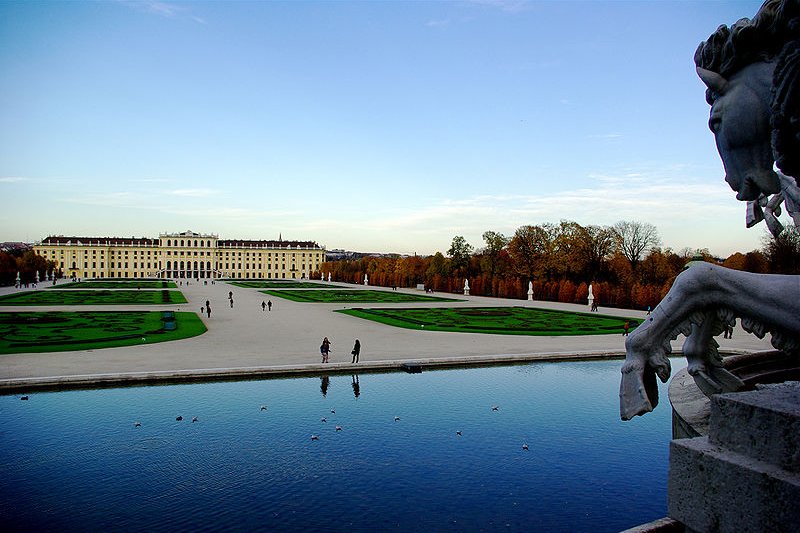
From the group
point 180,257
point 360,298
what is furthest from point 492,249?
point 180,257

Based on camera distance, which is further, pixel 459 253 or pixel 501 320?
pixel 459 253

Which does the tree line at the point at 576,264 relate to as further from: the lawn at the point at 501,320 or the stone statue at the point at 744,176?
the stone statue at the point at 744,176

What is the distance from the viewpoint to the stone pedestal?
244 centimetres

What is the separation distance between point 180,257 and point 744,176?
155341 millimetres

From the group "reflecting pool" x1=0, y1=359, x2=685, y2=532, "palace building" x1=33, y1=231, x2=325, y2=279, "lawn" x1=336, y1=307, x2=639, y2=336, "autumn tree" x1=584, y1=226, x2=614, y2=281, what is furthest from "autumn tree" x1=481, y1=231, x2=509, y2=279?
"palace building" x1=33, y1=231, x2=325, y2=279

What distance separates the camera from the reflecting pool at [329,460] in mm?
8336

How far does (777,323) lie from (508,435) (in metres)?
9.49

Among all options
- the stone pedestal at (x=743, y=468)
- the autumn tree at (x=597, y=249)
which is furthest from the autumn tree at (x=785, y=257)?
the stone pedestal at (x=743, y=468)

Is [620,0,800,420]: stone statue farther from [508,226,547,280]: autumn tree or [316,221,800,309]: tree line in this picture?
[508,226,547,280]: autumn tree

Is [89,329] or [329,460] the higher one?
[89,329]

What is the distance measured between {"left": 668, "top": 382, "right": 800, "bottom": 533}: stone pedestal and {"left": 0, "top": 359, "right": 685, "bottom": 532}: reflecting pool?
5.75 meters

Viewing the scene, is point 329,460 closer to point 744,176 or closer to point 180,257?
point 744,176

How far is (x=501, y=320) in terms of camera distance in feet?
113

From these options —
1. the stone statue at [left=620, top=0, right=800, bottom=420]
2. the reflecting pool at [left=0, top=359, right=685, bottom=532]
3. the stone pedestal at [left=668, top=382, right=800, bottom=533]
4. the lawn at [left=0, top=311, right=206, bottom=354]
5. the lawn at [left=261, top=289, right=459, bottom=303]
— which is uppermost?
the stone statue at [left=620, top=0, right=800, bottom=420]
